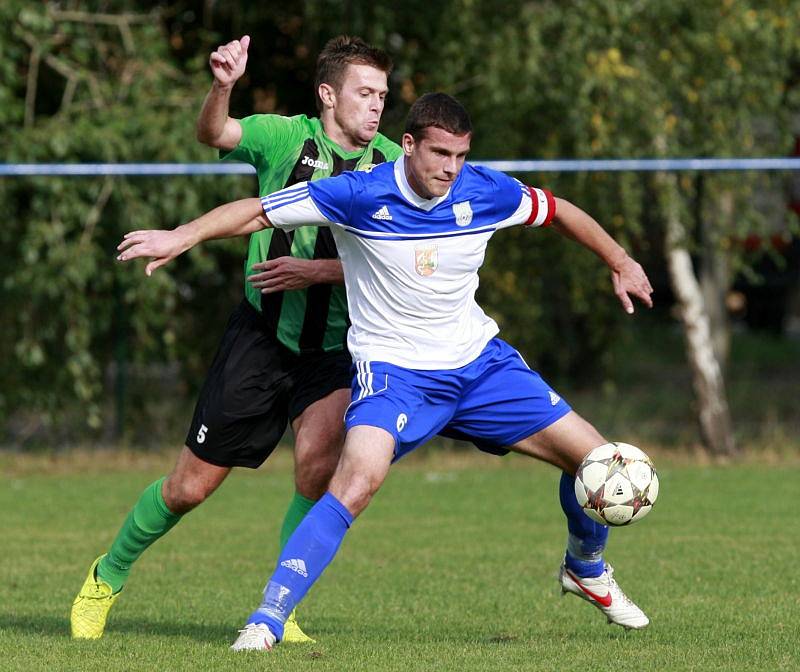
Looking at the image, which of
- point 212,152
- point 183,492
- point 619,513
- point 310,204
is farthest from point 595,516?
point 212,152

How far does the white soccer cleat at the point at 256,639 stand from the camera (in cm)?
552

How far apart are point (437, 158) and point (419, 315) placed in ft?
2.11

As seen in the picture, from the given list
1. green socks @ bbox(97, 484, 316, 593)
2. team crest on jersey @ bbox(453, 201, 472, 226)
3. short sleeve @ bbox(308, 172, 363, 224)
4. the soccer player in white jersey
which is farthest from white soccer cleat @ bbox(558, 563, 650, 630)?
short sleeve @ bbox(308, 172, 363, 224)

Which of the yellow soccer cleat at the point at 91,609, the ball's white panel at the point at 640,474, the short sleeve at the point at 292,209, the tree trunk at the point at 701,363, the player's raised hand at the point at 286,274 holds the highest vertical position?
the short sleeve at the point at 292,209

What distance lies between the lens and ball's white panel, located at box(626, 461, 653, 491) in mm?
5914

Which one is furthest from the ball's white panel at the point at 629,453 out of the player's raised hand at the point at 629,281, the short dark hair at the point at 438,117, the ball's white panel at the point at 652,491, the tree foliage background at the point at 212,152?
the tree foliage background at the point at 212,152

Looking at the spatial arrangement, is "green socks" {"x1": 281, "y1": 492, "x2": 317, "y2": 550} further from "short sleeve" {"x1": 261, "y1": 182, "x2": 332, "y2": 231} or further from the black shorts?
"short sleeve" {"x1": 261, "y1": 182, "x2": 332, "y2": 231}

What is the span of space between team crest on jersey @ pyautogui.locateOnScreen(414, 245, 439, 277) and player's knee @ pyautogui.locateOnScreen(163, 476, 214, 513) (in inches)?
56.2

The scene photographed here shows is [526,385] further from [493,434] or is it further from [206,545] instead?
[206,545]

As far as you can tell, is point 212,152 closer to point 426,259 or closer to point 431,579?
point 431,579

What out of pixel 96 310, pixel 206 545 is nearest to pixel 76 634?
pixel 206 545

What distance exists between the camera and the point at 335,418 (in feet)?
20.9

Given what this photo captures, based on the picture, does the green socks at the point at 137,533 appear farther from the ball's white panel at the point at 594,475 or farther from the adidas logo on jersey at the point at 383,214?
the ball's white panel at the point at 594,475

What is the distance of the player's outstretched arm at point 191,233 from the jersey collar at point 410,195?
546 millimetres
